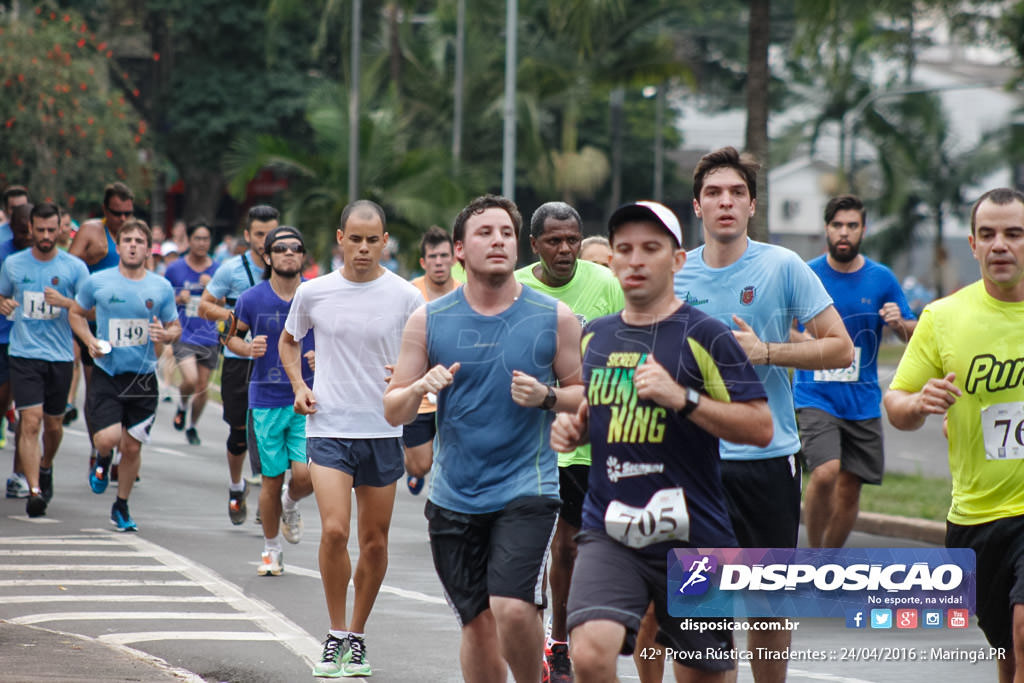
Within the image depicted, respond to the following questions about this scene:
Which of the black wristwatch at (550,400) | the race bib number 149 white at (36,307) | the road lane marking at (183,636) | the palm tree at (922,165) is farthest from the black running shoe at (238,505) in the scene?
the palm tree at (922,165)

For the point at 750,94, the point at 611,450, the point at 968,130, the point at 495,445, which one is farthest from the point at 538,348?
the point at 968,130

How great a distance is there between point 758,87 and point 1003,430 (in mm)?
11605

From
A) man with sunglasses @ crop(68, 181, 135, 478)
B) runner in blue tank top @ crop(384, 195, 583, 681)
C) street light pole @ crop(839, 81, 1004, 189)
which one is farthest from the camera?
street light pole @ crop(839, 81, 1004, 189)

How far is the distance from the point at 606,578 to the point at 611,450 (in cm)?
39

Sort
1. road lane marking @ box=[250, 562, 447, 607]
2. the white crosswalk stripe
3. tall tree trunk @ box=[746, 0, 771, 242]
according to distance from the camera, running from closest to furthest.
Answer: the white crosswalk stripe, road lane marking @ box=[250, 562, 447, 607], tall tree trunk @ box=[746, 0, 771, 242]

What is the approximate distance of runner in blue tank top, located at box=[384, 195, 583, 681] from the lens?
5652 mm

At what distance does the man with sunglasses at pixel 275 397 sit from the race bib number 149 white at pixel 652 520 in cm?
470

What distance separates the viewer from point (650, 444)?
187 inches

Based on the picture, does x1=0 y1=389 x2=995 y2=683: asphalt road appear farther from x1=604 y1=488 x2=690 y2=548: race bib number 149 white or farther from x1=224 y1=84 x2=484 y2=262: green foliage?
x1=224 y1=84 x2=484 y2=262: green foliage

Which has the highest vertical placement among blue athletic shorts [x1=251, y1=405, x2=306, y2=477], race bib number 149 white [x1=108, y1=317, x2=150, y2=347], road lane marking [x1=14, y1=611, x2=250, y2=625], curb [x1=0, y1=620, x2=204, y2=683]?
race bib number 149 white [x1=108, y1=317, x2=150, y2=347]

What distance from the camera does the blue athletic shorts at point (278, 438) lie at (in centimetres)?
948

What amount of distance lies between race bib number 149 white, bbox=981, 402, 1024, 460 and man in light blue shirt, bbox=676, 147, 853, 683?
2.02 feet

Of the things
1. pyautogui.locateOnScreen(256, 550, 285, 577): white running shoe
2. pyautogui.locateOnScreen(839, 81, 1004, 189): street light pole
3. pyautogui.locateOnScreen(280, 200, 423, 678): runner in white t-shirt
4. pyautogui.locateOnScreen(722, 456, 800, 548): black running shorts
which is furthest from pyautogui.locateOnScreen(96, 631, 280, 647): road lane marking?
pyautogui.locateOnScreen(839, 81, 1004, 189): street light pole

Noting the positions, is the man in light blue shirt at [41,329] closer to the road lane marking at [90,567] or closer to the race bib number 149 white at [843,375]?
the road lane marking at [90,567]
